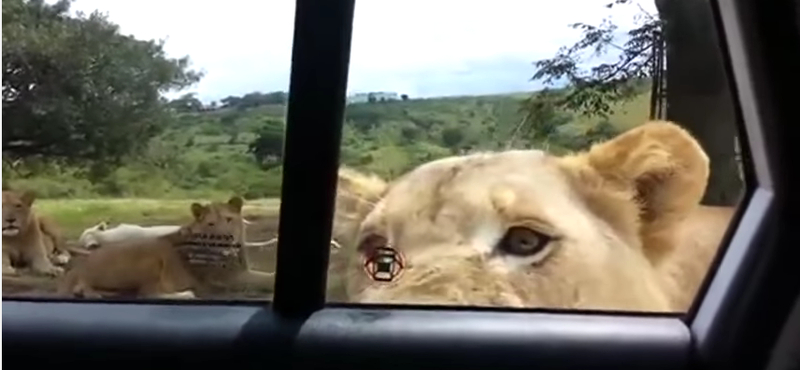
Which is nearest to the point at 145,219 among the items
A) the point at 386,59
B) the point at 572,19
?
the point at 386,59

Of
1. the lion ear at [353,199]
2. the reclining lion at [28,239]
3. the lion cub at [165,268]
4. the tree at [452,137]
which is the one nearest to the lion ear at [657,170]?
the tree at [452,137]

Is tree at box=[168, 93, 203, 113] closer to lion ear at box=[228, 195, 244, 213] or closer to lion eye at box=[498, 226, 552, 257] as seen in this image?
lion ear at box=[228, 195, 244, 213]

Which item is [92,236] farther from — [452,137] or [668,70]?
[668,70]

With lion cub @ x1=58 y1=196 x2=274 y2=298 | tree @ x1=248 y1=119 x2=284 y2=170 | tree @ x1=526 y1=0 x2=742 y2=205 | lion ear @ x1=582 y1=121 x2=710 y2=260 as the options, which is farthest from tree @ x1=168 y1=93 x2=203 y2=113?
lion ear @ x1=582 y1=121 x2=710 y2=260

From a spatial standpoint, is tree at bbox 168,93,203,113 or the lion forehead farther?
the lion forehead

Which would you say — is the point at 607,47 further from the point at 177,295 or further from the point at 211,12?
the point at 177,295

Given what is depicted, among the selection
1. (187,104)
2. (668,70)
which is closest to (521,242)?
(668,70)
